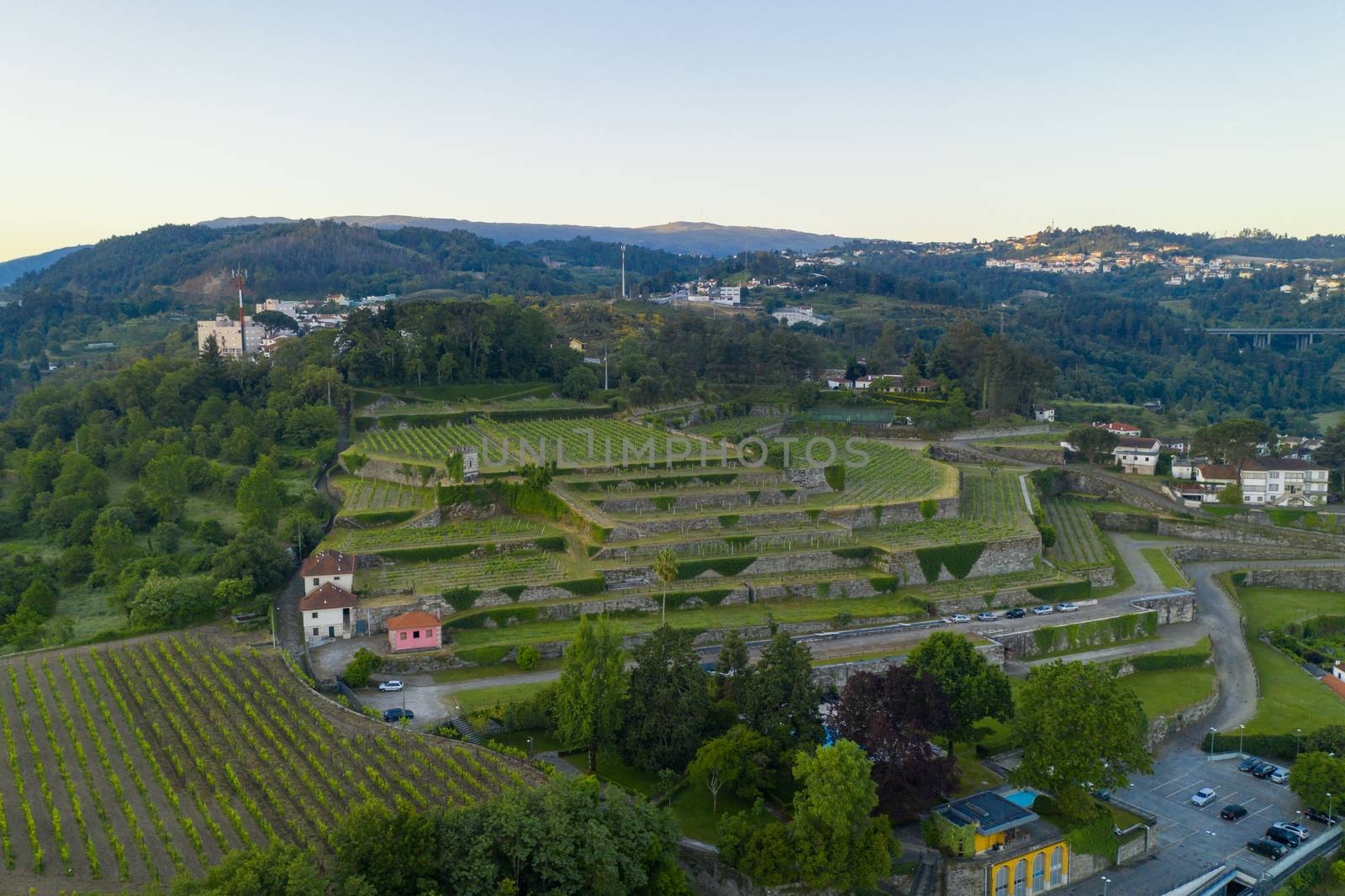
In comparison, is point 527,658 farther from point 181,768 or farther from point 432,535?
point 432,535

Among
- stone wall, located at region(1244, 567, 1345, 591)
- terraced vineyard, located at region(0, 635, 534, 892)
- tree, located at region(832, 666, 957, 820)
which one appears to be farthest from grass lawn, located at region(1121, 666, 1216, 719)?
terraced vineyard, located at region(0, 635, 534, 892)

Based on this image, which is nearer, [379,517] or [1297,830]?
[1297,830]

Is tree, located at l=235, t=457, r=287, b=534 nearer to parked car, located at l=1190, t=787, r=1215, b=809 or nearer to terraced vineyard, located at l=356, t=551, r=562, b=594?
terraced vineyard, located at l=356, t=551, r=562, b=594

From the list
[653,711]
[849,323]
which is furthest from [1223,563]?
[849,323]

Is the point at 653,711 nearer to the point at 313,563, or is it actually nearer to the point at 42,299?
the point at 313,563

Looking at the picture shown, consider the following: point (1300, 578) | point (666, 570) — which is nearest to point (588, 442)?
point (666, 570)

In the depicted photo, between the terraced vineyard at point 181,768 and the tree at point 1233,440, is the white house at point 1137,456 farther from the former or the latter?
the terraced vineyard at point 181,768
